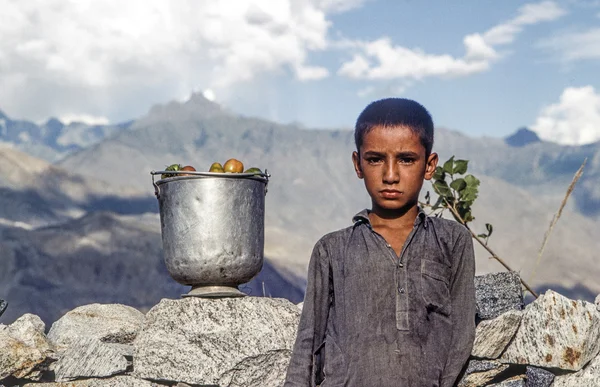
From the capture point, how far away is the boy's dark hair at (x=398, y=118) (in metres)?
2.64

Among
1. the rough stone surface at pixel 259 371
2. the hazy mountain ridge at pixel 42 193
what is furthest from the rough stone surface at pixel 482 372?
the hazy mountain ridge at pixel 42 193

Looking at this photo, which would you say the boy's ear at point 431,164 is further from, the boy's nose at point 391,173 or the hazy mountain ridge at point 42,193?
the hazy mountain ridge at point 42,193

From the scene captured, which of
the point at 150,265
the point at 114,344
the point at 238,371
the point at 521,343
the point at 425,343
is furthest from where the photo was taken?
the point at 150,265

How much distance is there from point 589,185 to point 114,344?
198 m

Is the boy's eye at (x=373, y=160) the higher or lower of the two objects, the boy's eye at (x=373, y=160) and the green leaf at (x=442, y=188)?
the higher

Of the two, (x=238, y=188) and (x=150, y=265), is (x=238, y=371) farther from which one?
(x=150, y=265)

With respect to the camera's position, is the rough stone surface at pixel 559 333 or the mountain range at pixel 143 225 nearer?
the rough stone surface at pixel 559 333

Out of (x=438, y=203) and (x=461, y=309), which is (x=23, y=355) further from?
(x=461, y=309)

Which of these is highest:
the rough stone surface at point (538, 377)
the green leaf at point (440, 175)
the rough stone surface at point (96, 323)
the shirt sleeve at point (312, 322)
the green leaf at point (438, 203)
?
the green leaf at point (440, 175)

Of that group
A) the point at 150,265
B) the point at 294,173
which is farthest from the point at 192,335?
the point at 294,173

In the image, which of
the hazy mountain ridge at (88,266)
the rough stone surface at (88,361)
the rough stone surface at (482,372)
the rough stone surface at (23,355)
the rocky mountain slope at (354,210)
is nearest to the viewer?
the rough stone surface at (482,372)

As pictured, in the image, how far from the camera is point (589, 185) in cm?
18875

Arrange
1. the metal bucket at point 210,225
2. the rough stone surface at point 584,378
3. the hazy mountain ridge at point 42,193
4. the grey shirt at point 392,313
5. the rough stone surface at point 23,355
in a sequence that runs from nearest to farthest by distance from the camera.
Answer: the grey shirt at point 392,313 → the rough stone surface at point 584,378 → the metal bucket at point 210,225 → the rough stone surface at point 23,355 → the hazy mountain ridge at point 42,193

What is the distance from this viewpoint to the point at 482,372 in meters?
3.91
